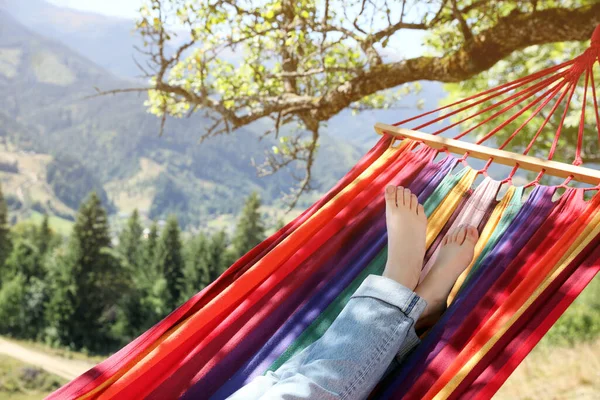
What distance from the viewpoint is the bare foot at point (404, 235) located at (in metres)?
1.47

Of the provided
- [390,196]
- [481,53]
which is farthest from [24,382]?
[390,196]

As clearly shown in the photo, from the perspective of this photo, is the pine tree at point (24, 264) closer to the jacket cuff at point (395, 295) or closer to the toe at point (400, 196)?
the toe at point (400, 196)

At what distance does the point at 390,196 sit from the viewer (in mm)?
1717

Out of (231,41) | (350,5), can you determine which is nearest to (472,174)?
(350,5)

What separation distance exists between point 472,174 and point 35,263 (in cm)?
2571

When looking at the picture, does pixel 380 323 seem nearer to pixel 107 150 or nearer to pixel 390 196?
pixel 390 196

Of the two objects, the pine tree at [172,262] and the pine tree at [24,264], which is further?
the pine tree at [172,262]

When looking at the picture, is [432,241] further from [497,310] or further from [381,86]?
[381,86]

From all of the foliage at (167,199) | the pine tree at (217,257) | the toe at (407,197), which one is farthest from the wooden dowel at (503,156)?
the foliage at (167,199)

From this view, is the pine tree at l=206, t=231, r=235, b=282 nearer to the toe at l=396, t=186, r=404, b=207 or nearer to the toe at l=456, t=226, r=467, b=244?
the toe at l=396, t=186, r=404, b=207

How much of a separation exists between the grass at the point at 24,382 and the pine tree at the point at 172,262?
1030 cm

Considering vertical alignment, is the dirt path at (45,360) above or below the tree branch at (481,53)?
below

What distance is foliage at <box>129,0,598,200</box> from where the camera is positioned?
9.04ft

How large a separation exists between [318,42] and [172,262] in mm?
22909
